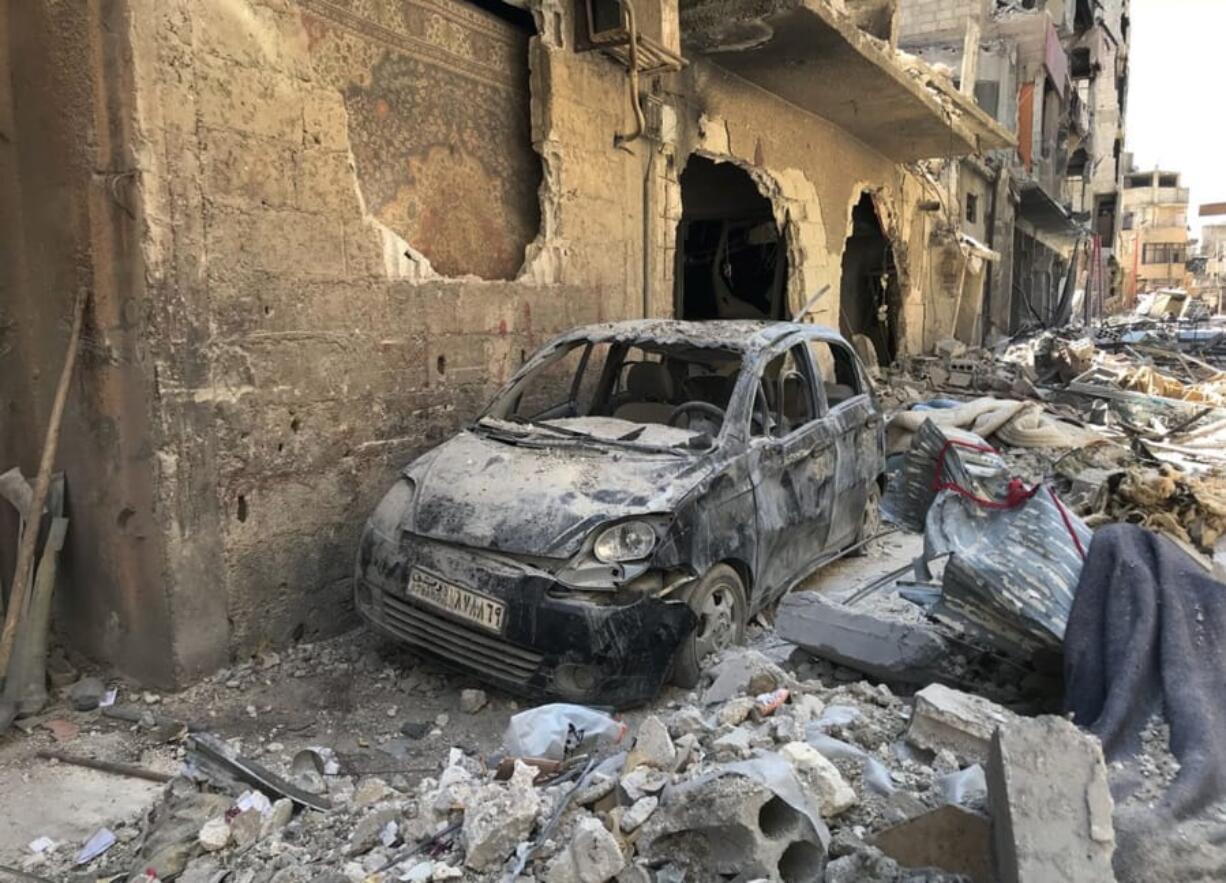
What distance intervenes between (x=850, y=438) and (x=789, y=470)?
0.97 m

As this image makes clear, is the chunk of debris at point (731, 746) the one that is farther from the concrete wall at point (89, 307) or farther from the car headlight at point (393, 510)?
the concrete wall at point (89, 307)

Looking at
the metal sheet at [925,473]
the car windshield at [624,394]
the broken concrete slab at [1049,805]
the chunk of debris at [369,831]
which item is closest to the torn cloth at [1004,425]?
the metal sheet at [925,473]

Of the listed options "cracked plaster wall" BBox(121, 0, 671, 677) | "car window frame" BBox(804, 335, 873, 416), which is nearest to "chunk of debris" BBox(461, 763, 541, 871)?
"cracked plaster wall" BBox(121, 0, 671, 677)

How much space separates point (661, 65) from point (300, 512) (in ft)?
14.6

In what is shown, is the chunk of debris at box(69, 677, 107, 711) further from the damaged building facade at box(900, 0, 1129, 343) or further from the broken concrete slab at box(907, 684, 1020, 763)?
the damaged building facade at box(900, 0, 1129, 343)

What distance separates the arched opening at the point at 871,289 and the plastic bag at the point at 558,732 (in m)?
12.9

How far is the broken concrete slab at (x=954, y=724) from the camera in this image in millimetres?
2625

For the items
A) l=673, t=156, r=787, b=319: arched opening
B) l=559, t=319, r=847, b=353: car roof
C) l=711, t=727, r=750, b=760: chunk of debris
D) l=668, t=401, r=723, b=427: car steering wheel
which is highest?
l=673, t=156, r=787, b=319: arched opening

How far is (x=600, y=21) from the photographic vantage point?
6.10 meters

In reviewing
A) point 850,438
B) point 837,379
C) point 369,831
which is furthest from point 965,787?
point 837,379

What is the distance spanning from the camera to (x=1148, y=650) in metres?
2.79

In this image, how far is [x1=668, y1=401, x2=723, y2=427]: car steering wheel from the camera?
14.3ft

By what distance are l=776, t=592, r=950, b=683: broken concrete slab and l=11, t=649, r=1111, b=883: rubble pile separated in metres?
0.33

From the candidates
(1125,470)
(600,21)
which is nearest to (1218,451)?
(1125,470)
